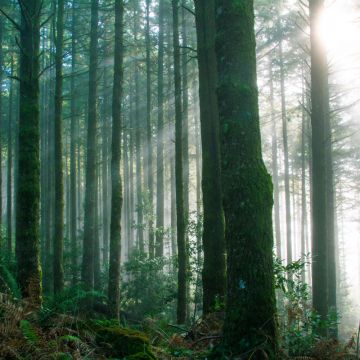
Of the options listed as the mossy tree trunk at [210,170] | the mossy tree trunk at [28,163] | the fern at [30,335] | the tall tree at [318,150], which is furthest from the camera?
the tall tree at [318,150]

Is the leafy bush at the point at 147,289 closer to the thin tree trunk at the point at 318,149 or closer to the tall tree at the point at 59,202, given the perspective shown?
the tall tree at the point at 59,202

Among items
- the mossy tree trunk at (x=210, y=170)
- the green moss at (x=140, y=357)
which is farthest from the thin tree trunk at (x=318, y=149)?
the green moss at (x=140, y=357)

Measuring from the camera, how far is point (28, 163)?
753 centimetres

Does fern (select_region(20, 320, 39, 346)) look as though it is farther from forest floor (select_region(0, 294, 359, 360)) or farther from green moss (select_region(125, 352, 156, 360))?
green moss (select_region(125, 352, 156, 360))

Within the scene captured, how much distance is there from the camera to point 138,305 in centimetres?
1777

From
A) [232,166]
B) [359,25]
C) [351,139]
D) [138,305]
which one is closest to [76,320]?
[232,166]

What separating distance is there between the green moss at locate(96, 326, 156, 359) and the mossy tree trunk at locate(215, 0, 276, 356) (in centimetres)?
108

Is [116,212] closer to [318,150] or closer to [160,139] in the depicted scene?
[318,150]

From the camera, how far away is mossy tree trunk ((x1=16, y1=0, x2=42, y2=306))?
23.9 ft

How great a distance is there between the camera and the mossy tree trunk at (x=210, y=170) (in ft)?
25.9

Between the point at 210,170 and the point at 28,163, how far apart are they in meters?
3.59

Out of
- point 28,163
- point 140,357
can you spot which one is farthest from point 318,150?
point 140,357

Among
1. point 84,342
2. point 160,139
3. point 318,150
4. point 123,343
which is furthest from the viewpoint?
point 160,139

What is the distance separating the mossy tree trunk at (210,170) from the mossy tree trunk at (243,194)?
314 centimetres
